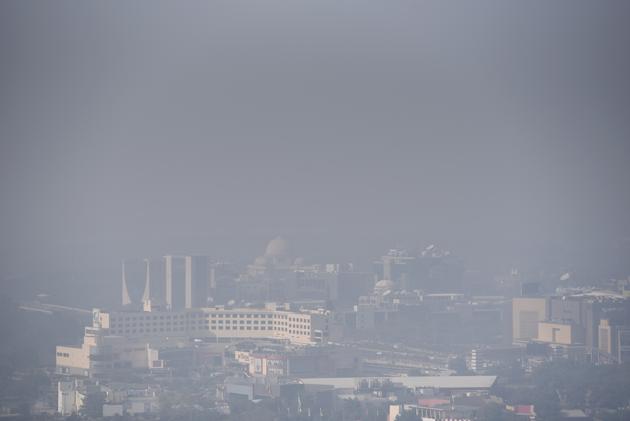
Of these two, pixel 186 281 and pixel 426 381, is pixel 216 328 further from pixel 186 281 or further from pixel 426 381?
pixel 426 381

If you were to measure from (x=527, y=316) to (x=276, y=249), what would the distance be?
29.0ft

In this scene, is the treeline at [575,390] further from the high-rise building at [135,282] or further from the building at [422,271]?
the building at [422,271]

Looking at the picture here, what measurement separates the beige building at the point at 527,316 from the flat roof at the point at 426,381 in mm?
5133

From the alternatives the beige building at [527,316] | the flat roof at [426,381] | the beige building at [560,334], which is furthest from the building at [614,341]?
the flat roof at [426,381]

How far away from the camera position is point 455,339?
29.9 m

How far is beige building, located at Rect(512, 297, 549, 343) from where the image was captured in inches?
1169

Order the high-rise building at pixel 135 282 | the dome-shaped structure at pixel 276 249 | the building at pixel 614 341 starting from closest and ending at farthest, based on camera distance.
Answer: the building at pixel 614 341 → the high-rise building at pixel 135 282 → the dome-shaped structure at pixel 276 249

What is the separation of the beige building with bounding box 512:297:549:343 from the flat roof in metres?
5.13

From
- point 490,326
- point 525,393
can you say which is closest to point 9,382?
point 525,393

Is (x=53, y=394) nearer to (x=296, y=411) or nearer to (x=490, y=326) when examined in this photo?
(x=296, y=411)

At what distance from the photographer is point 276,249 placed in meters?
38.4

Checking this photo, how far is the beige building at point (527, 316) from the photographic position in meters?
29.7

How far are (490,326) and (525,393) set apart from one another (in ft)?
27.1

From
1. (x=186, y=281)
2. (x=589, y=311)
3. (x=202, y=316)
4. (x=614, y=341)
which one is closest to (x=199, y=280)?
(x=186, y=281)
